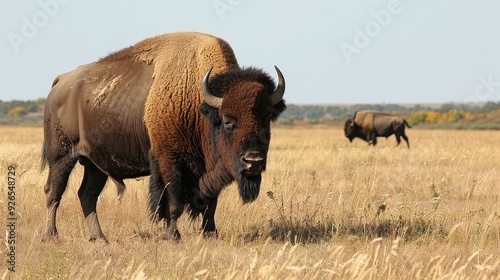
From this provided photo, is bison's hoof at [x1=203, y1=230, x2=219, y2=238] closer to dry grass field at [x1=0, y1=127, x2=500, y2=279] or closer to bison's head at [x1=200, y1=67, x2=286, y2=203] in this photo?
dry grass field at [x1=0, y1=127, x2=500, y2=279]

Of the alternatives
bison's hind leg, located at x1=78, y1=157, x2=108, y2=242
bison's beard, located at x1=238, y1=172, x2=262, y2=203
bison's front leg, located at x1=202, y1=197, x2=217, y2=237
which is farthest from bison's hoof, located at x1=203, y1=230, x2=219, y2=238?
bison's hind leg, located at x1=78, y1=157, x2=108, y2=242

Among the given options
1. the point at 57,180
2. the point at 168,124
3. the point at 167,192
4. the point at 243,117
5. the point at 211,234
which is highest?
the point at 243,117

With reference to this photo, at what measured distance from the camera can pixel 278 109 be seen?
24.1ft

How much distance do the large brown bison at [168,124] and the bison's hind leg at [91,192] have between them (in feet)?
0.04

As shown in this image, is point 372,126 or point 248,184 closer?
point 248,184

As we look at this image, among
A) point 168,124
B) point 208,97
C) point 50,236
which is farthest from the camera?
point 50,236

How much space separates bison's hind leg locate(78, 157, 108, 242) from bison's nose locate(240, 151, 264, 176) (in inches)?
91.9

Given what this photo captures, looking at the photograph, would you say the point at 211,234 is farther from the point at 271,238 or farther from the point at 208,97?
the point at 208,97

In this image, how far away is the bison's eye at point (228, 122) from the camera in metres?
6.99

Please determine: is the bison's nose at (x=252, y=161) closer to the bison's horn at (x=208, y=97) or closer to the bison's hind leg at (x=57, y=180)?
the bison's horn at (x=208, y=97)

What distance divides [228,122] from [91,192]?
8.93ft

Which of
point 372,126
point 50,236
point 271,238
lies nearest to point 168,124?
point 271,238

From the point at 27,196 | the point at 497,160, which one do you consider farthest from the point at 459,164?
the point at 27,196

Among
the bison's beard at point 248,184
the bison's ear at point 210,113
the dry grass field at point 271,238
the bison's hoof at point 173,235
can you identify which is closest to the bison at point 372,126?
the dry grass field at point 271,238
